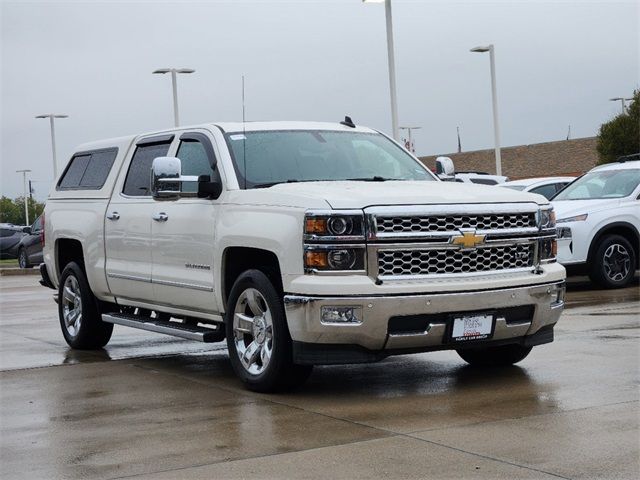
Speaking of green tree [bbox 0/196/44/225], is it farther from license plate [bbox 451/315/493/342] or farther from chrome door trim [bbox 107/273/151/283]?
license plate [bbox 451/315/493/342]

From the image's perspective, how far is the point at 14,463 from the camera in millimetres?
6219

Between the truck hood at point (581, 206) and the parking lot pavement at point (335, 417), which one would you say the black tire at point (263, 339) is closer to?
the parking lot pavement at point (335, 417)

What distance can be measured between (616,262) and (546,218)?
738cm

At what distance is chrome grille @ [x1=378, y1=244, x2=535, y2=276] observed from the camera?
24.8 ft

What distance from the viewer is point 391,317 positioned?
24.5ft

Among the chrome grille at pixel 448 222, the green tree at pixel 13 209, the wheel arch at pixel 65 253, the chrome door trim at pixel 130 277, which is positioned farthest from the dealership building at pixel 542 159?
the green tree at pixel 13 209

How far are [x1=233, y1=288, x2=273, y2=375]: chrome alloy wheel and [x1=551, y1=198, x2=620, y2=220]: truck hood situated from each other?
7.87 metres

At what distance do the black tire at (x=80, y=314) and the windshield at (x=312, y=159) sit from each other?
108 inches

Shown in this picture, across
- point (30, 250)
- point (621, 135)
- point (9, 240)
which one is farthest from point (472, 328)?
point (621, 135)

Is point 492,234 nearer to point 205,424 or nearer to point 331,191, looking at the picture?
point 331,191

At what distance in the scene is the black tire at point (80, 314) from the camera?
10.9m

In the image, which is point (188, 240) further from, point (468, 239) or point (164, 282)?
point (468, 239)

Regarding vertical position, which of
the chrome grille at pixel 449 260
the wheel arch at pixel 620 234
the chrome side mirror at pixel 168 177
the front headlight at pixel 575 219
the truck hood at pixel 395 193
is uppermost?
the chrome side mirror at pixel 168 177

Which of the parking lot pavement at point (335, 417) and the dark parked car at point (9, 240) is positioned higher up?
the dark parked car at point (9, 240)
